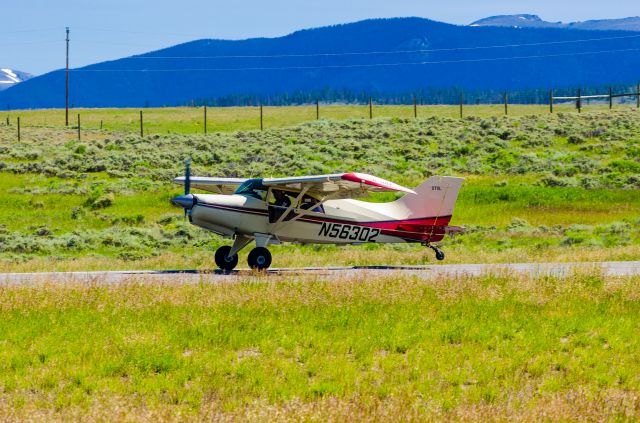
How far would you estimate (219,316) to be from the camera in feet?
48.1

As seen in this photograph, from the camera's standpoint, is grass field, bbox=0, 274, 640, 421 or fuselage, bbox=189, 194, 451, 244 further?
fuselage, bbox=189, 194, 451, 244

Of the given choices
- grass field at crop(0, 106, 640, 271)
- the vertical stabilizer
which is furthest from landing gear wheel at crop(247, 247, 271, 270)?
the vertical stabilizer

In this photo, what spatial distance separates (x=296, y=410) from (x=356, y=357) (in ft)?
10.5

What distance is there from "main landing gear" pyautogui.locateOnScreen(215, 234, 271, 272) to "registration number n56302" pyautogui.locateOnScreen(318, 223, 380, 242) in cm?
155

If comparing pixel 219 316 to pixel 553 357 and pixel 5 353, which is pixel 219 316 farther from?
pixel 553 357

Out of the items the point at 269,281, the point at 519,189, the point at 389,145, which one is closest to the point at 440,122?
the point at 389,145

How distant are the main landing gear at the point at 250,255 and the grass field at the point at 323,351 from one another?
4950mm

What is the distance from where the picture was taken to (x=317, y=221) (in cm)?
2373

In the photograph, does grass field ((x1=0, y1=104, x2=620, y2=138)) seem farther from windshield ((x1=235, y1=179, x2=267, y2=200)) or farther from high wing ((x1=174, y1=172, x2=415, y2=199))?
high wing ((x1=174, y1=172, x2=415, y2=199))

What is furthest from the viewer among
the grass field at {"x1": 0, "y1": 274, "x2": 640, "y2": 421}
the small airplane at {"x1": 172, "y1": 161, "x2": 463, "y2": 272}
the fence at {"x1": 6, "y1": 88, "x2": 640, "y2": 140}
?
the fence at {"x1": 6, "y1": 88, "x2": 640, "y2": 140}

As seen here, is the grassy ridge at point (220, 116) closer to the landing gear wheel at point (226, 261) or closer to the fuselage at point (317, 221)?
the landing gear wheel at point (226, 261)

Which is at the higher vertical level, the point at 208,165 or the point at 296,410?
the point at 208,165

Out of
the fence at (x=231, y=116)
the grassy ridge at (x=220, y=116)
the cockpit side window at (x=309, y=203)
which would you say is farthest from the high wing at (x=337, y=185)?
the grassy ridge at (x=220, y=116)

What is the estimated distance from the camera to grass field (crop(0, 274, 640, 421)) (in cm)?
1013
